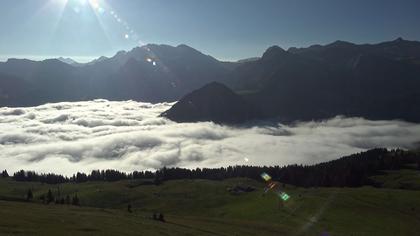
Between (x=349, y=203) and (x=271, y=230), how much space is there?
69276 millimetres

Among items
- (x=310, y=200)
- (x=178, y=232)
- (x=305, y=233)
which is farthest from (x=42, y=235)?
A: (x=310, y=200)

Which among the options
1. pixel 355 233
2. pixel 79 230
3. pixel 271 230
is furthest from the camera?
pixel 355 233

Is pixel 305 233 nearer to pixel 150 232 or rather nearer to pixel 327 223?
pixel 327 223

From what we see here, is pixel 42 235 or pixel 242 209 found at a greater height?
pixel 42 235

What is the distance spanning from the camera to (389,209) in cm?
18425

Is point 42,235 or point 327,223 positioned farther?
point 327,223

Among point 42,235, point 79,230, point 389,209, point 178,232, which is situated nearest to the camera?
point 42,235

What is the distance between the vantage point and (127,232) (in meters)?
86.0

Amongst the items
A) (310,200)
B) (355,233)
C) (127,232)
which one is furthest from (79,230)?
(310,200)

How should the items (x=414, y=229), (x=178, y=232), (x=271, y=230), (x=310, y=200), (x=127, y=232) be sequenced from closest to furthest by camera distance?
(x=127, y=232), (x=178, y=232), (x=271, y=230), (x=414, y=229), (x=310, y=200)

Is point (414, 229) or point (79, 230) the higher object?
point (79, 230)

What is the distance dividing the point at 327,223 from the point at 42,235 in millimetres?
109762

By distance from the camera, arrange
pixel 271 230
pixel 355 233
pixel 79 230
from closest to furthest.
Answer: pixel 79 230, pixel 271 230, pixel 355 233

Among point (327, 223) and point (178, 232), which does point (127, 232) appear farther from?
point (327, 223)
